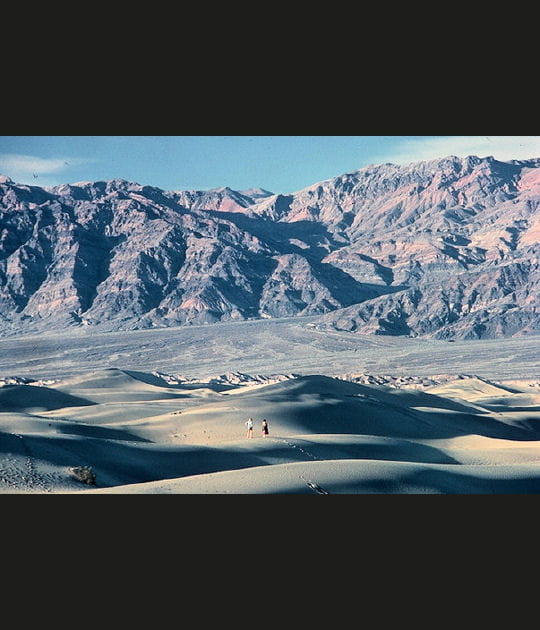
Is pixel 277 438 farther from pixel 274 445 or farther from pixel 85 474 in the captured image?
pixel 85 474

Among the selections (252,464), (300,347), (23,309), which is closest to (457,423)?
(252,464)

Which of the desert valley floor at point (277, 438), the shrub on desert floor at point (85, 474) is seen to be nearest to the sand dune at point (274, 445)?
the desert valley floor at point (277, 438)

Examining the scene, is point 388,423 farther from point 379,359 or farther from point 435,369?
point 379,359

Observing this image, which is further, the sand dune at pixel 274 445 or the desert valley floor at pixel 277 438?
A: the desert valley floor at pixel 277 438

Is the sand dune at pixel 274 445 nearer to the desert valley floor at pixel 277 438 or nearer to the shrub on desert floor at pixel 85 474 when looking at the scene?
→ the desert valley floor at pixel 277 438

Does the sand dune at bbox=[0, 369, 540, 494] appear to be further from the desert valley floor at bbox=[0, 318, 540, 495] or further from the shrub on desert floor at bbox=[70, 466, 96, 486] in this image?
the shrub on desert floor at bbox=[70, 466, 96, 486]

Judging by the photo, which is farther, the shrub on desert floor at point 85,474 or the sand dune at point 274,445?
the shrub on desert floor at point 85,474
